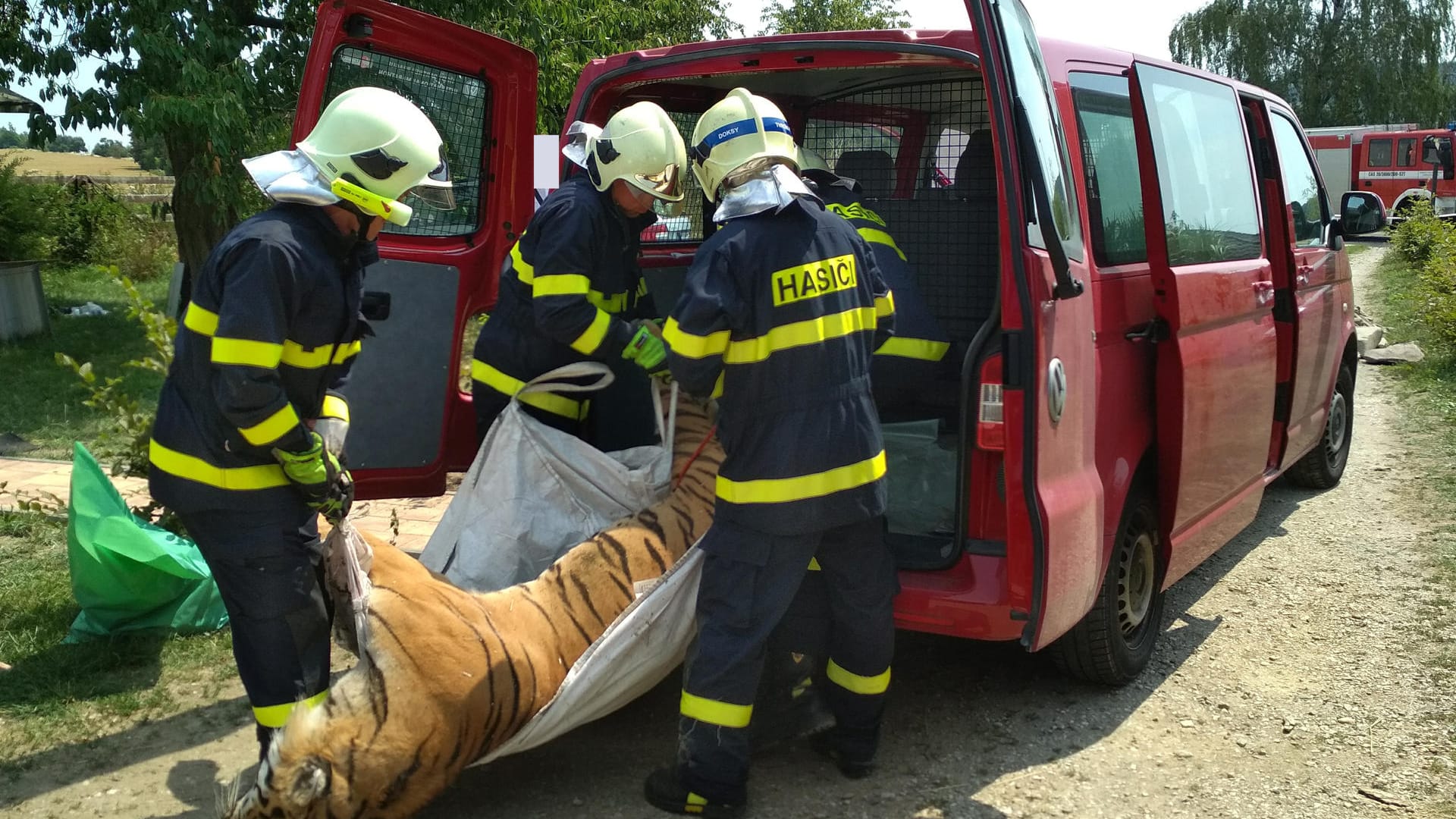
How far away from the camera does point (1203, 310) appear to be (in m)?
3.60

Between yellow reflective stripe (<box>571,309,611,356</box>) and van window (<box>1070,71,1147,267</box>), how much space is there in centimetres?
135

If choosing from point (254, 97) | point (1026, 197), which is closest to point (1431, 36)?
point (254, 97)

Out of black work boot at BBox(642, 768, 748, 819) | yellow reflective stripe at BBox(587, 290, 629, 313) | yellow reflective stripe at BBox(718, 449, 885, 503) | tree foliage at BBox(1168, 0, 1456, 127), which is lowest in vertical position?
black work boot at BBox(642, 768, 748, 819)

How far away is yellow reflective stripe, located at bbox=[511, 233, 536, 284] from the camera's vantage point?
3.55 m

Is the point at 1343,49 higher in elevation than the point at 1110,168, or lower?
higher

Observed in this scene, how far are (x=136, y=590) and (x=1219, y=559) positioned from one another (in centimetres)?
406

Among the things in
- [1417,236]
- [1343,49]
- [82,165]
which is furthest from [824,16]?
[82,165]

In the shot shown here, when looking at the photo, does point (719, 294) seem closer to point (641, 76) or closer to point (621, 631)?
point (621, 631)

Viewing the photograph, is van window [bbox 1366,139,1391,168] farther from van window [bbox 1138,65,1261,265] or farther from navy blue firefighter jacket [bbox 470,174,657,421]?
navy blue firefighter jacket [bbox 470,174,657,421]

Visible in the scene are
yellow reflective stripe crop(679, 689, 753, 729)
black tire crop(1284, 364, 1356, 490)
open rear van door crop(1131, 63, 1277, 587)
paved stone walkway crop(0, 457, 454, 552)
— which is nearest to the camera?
Answer: yellow reflective stripe crop(679, 689, 753, 729)

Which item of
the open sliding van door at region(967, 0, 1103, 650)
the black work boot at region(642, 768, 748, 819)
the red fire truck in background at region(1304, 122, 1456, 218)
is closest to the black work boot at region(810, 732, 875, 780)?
the black work boot at region(642, 768, 748, 819)

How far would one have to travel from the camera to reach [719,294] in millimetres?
2766

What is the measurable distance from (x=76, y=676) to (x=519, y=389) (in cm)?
161

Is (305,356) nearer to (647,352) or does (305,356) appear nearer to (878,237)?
(647,352)
